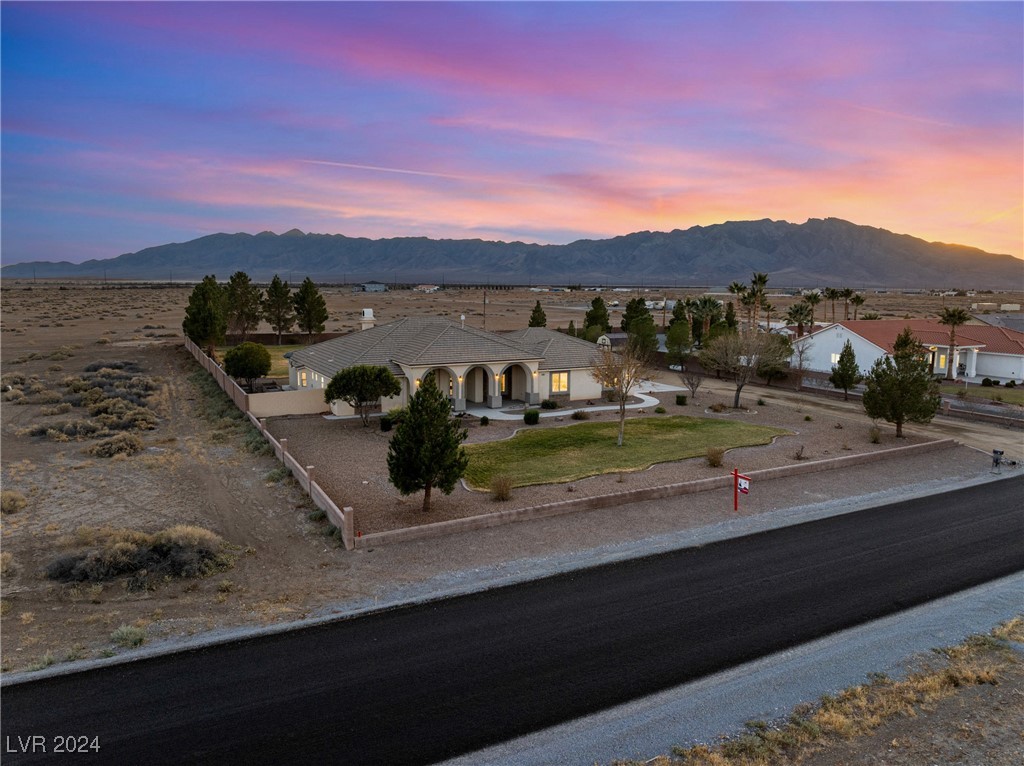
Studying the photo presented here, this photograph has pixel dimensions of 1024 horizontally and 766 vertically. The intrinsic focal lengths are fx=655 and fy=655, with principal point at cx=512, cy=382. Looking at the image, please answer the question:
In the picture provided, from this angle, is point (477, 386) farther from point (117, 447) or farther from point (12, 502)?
point (12, 502)

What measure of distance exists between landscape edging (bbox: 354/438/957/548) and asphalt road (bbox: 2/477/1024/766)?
397 cm

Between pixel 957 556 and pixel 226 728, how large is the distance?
18394mm

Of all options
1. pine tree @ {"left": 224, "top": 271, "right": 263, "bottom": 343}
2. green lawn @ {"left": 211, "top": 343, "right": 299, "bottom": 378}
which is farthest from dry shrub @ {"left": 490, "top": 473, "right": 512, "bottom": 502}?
pine tree @ {"left": 224, "top": 271, "right": 263, "bottom": 343}

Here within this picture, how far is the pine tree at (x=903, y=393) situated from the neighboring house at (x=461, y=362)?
644 inches

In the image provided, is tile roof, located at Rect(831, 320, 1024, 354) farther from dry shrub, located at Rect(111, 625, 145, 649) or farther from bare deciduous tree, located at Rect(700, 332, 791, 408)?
dry shrub, located at Rect(111, 625, 145, 649)

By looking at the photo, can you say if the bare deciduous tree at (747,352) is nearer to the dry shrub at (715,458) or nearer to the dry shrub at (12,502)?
the dry shrub at (715,458)

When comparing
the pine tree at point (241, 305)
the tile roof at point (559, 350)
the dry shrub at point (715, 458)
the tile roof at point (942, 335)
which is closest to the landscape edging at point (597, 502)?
the dry shrub at point (715, 458)

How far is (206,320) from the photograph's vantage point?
184 ft

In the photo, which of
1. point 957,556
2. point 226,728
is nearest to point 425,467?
point 226,728

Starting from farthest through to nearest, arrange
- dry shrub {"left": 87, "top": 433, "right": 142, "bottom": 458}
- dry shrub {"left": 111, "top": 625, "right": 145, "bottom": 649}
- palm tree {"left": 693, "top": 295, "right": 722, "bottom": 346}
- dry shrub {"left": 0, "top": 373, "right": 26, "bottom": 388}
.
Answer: palm tree {"left": 693, "top": 295, "right": 722, "bottom": 346}, dry shrub {"left": 0, "top": 373, "right": 26, "bottom": 388}, dry shrub {"left": 87, "top": 433, "right": 142, "bottom": 458}, dry shrub {"left": 111, "top": 625, "right": 145, "bottom": 649}

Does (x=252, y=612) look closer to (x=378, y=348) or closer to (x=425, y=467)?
(x=425, y=467)

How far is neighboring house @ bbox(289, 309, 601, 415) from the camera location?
36.7 m

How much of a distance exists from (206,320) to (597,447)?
40745 mm

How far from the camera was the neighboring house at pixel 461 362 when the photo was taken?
36.7 meters
